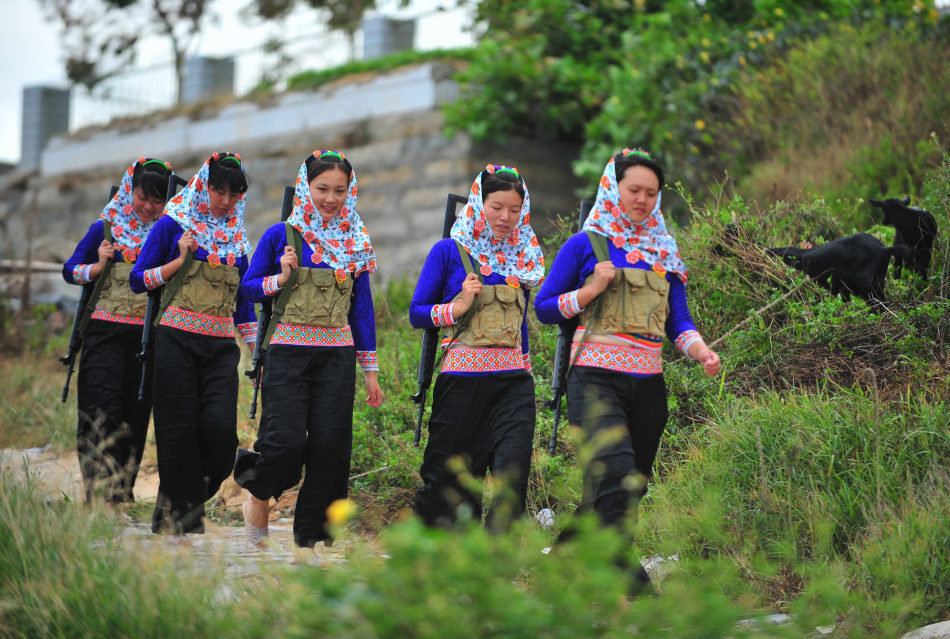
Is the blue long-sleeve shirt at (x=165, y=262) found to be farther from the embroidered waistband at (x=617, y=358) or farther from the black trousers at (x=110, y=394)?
the embroidered waistband at (x=617, y=358)

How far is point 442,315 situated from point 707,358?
1.19 metres

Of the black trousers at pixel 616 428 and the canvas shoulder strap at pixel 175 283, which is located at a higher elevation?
the canvas shoulder strap at pixel 175 283

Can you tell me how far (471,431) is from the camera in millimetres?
4695

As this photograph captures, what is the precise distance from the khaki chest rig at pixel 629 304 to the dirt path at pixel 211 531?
1.47 metres

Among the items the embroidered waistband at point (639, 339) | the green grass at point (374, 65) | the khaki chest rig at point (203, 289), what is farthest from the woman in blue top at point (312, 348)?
the green grass at point (374, 65)

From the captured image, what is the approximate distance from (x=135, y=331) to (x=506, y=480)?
2.80 m

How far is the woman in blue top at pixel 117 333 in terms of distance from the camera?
6.12 m

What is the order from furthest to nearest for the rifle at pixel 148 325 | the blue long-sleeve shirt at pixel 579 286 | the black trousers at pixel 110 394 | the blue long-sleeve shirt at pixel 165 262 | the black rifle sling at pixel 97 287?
the black rifle sling at pixel 97 287 < the black trousers at pixel 110 394 < the rifle at pixel 148 325 < the blue long-sleeve shirt at pixel 165 262 < the blue long-sleeve shirt at pixel 579 286

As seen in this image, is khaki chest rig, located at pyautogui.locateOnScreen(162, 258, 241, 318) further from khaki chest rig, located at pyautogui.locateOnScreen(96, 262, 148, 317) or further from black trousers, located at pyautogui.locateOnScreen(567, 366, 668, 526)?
black trousers, located at pyautogui.locateOnScreen(567, 366, 668, 526)

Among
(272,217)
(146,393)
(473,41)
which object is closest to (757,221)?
(146,393)

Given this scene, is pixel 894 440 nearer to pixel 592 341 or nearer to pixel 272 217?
pixel 592 341

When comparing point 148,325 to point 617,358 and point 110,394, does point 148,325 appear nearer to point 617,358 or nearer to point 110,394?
point 110,394

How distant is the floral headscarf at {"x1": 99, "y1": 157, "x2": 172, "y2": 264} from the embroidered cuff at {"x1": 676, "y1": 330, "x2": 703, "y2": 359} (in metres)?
3.34

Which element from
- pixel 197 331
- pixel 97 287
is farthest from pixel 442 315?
pixel 97 287
